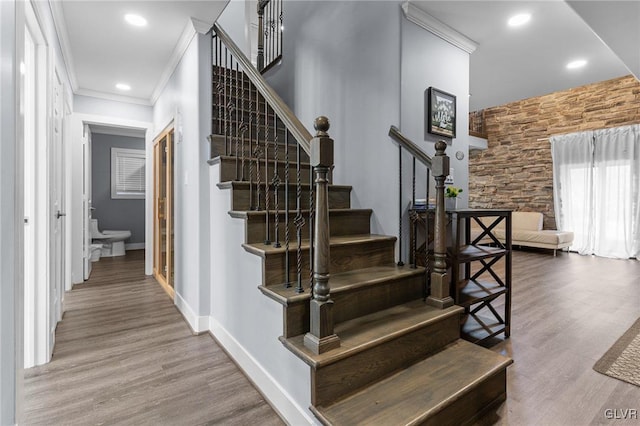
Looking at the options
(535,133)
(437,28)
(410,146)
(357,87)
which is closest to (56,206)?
(357,87)

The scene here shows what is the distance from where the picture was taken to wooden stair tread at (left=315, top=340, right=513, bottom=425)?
133 cm

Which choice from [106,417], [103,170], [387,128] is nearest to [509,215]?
[387,128]

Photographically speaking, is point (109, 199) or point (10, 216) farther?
point (109, 199)

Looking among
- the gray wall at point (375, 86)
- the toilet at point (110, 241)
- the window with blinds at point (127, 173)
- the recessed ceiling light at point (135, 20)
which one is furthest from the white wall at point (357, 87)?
the window with blinds at point (127, 173)

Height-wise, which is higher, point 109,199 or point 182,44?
point 182,44

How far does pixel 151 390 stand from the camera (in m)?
1.88

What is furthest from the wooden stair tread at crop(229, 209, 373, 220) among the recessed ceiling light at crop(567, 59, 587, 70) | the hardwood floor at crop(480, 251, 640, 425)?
the recessed ceiling light at crop(567, 59, 587, 70)

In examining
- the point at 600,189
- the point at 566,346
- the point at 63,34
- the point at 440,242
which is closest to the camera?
the point at 440,242

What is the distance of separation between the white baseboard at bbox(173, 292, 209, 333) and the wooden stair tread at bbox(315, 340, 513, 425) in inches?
64.1

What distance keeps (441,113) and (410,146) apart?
2.10 ft

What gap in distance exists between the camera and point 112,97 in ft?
14.3

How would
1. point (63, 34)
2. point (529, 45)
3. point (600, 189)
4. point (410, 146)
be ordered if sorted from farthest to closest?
1. point (600, 189)
2. point (529, 45)
3. point (63, 34)
4. point (410, 146)

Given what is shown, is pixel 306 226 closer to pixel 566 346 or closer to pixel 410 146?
pixel 410 146

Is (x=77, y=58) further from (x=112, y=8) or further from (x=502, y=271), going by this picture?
(x=502, y=271)
